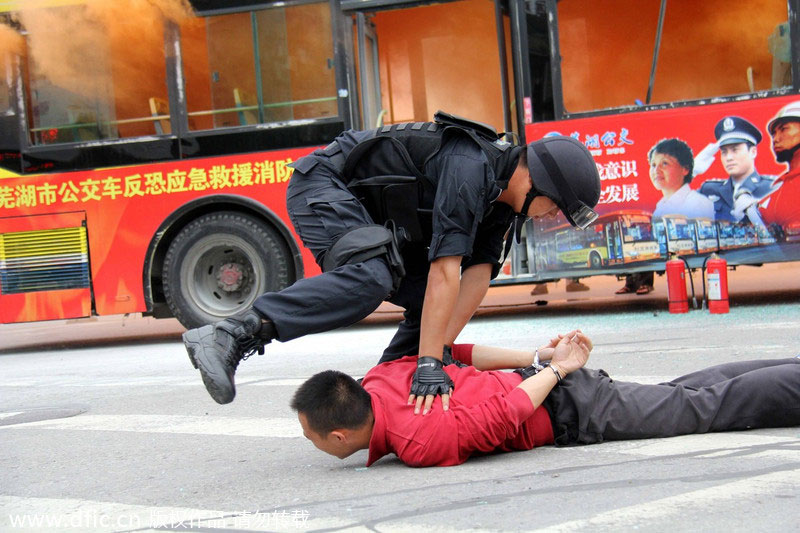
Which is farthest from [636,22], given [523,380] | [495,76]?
[523,380]

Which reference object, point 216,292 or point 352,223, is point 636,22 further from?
point 352,223

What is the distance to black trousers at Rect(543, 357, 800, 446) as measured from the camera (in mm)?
3301

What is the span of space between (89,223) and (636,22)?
5625 millimetres

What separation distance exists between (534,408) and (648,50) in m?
6.11

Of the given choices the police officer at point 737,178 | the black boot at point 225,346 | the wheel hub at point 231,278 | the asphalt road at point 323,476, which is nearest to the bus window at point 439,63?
the wheel hub at point 231,278

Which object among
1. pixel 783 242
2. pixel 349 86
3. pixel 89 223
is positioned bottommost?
pixel 783 242

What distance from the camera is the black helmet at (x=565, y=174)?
3.58 meters

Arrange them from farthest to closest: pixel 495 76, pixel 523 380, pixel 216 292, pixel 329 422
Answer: pixel 495 76, pixel 216 292, pixel 523 380, pixel 329 422

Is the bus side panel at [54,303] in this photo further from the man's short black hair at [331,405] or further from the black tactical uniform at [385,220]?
the man's short black hair at [331,405]

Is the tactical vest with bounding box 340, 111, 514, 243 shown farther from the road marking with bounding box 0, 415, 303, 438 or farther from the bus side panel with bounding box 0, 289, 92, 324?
the bus side panel with bounding box 0, 289, 92, 324

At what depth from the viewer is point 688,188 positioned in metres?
7.98

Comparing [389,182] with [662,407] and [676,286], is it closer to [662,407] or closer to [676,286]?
[662,407]

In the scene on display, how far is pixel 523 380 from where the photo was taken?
11.0 ft

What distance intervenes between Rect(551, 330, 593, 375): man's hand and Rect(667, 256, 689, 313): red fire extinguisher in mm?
4842
